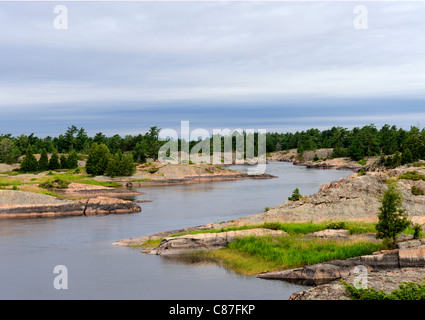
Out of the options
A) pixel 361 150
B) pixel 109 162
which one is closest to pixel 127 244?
pixel 109 162

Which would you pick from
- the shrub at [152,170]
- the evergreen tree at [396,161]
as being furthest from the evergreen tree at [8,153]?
the evergreen tree at [396,161]

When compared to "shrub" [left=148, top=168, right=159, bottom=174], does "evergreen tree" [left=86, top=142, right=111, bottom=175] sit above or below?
above

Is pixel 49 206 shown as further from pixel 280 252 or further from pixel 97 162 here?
pixel 97 162

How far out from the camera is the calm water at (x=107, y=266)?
2794 cm

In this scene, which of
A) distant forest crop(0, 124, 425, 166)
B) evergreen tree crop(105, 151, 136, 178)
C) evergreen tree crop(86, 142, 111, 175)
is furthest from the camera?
distant forest crop(0, 124, 425, 166)

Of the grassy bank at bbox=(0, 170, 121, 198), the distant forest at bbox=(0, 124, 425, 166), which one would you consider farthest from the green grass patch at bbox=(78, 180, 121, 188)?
the distant forest at bbox=(0, 124, 425, 166)

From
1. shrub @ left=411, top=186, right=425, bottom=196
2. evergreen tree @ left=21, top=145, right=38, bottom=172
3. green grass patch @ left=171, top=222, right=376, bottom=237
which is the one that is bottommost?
green grass patch @ left=171, top=222, right=376, bottom=237

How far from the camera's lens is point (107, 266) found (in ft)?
113

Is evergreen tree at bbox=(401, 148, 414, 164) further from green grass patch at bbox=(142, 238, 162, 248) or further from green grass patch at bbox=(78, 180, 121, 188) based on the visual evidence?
green grass patch at bbox=(142, 238, 162, 248)

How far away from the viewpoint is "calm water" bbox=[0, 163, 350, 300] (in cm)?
2794

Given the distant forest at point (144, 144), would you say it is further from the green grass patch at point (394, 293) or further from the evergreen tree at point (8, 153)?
the green grass patch at point (394, 293)

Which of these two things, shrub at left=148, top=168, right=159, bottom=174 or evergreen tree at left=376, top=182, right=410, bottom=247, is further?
shrub at left=148, top=168, right=159, bottom=174

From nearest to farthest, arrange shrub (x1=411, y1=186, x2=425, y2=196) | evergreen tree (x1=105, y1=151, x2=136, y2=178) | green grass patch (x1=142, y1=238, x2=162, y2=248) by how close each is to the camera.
A: 1. green grass patch (x1=142, y1=238, x2=162, y2=248)
2. shrub (x1=411, y1=186, x2=425, y2=196)
3. evergreen tree (x1=105, y1=151, x2=136, y2=178)

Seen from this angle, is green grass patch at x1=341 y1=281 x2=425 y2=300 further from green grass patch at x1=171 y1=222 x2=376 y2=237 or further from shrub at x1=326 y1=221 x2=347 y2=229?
shrub at x1=326 y1=221 x2=347 y2=229
